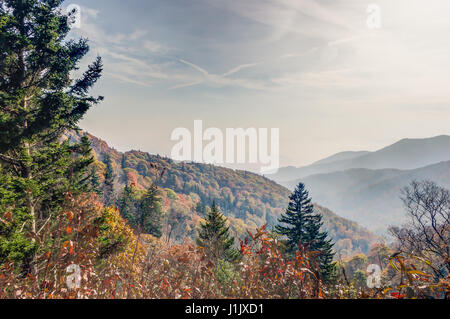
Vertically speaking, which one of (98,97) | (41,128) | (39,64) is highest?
(39,64)

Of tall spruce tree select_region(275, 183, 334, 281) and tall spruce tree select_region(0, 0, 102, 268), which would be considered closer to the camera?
tall spruce tree select_region(0, 0, 102, 268)

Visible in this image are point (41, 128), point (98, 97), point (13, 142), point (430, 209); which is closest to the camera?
point (13, 142)

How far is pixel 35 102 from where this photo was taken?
8547 mm

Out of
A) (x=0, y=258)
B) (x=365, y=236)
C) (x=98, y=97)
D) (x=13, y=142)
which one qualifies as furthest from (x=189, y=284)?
(x=365, y=236)

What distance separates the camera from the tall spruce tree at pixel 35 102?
7.35 meters

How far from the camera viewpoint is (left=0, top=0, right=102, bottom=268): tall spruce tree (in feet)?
24.1

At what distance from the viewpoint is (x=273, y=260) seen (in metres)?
3.35

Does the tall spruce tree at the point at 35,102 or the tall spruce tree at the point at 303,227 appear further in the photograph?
the tall spruce tree at the point at 303,227

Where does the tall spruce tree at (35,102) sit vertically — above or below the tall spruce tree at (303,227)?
above

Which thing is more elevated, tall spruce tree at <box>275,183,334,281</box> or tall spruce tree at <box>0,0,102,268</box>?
tall spruce tree at <box>0,0,102,268</box>
